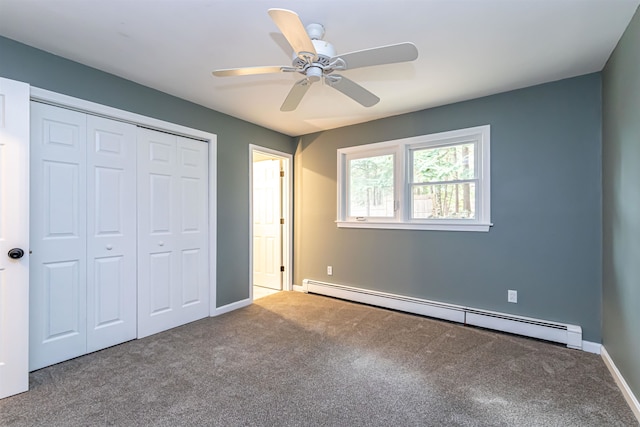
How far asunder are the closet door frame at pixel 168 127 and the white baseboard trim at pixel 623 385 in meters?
3.48

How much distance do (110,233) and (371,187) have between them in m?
2.88

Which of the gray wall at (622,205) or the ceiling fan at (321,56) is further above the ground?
the ceiling fan at (321,56)

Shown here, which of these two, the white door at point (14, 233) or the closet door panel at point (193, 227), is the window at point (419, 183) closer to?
the closet door panel at point (193, 227)

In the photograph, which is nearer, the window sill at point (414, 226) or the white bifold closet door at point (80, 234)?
the white bifold closet door at point (80, 234)

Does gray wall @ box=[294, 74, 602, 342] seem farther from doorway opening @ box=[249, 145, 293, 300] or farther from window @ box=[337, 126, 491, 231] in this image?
doorway opening @ box=[249, 145, 293, 300]

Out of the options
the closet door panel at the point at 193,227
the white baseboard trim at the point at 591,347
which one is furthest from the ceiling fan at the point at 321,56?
the white baseboard trim at the point at 591,347

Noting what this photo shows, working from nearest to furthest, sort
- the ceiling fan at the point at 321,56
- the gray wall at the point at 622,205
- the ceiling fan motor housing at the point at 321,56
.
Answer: the ceiling fan at the point at 321,56 < the ceiling fan motor housing at the point at 321,56 < the gray wall at the point at 622,205

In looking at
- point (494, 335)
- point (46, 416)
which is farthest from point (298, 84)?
point (494, 335)

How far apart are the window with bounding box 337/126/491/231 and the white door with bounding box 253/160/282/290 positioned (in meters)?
1.05

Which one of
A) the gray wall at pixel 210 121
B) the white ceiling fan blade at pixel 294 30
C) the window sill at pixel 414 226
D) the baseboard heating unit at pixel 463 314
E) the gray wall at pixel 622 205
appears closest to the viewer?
the white ceiling fan blade at pixel 294 30

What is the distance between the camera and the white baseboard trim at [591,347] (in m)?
2.60

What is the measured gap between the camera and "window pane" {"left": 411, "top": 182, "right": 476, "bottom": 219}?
335 cm

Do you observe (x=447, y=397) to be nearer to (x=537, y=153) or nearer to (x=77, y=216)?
(x=537, y=153)

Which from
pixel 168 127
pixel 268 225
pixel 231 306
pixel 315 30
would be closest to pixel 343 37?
pixel 315 30
